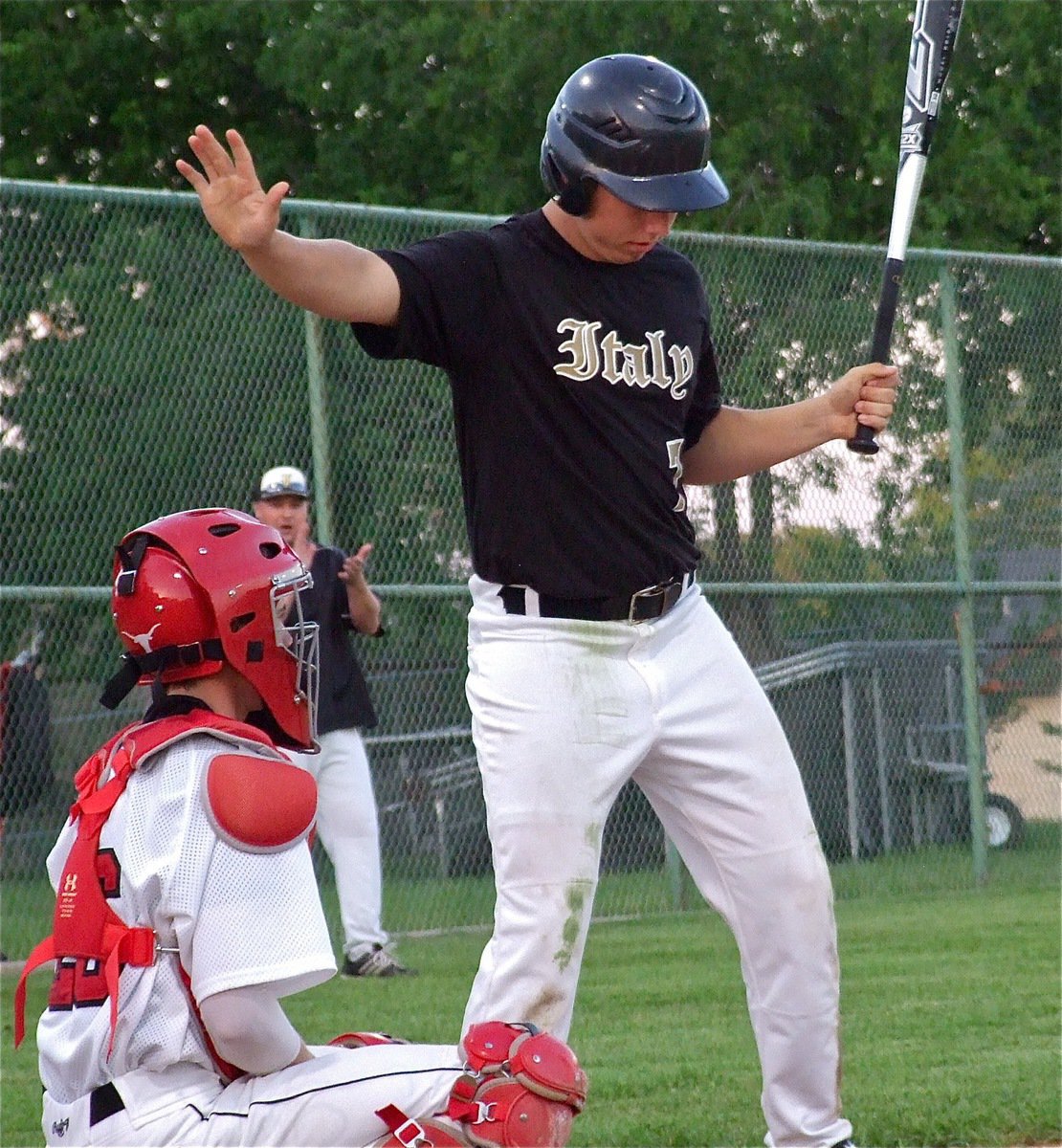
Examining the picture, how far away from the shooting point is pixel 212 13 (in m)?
18.1

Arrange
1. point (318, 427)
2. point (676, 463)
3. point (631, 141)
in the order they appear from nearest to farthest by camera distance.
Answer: point (631, 141) → point (676, 463) → point (318, 427)

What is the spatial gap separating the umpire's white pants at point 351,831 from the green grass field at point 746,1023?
35 cm

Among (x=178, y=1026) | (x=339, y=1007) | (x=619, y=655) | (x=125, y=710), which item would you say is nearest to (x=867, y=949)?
(x=339, y=1007)

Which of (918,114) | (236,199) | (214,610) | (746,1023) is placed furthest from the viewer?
(746,1023)

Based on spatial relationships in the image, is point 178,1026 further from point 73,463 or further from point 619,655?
point 73,463

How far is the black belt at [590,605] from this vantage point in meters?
3.99

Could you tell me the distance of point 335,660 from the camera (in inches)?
326

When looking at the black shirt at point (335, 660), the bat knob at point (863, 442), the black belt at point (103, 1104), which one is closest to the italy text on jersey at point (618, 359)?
the bat knob at point (863, 442)

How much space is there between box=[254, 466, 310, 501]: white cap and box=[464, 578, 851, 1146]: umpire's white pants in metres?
4.21

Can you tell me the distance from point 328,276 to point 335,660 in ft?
15.6

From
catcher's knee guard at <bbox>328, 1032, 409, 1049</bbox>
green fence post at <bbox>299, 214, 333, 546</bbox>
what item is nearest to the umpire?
green fence post at <bbox>299, 214, 333, 546</bbox>

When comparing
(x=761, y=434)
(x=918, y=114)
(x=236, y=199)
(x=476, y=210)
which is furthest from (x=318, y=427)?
(x=476, y=210)

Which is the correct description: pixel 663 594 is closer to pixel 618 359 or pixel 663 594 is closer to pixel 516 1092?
pixel 618 359

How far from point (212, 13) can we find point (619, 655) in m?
15.5
